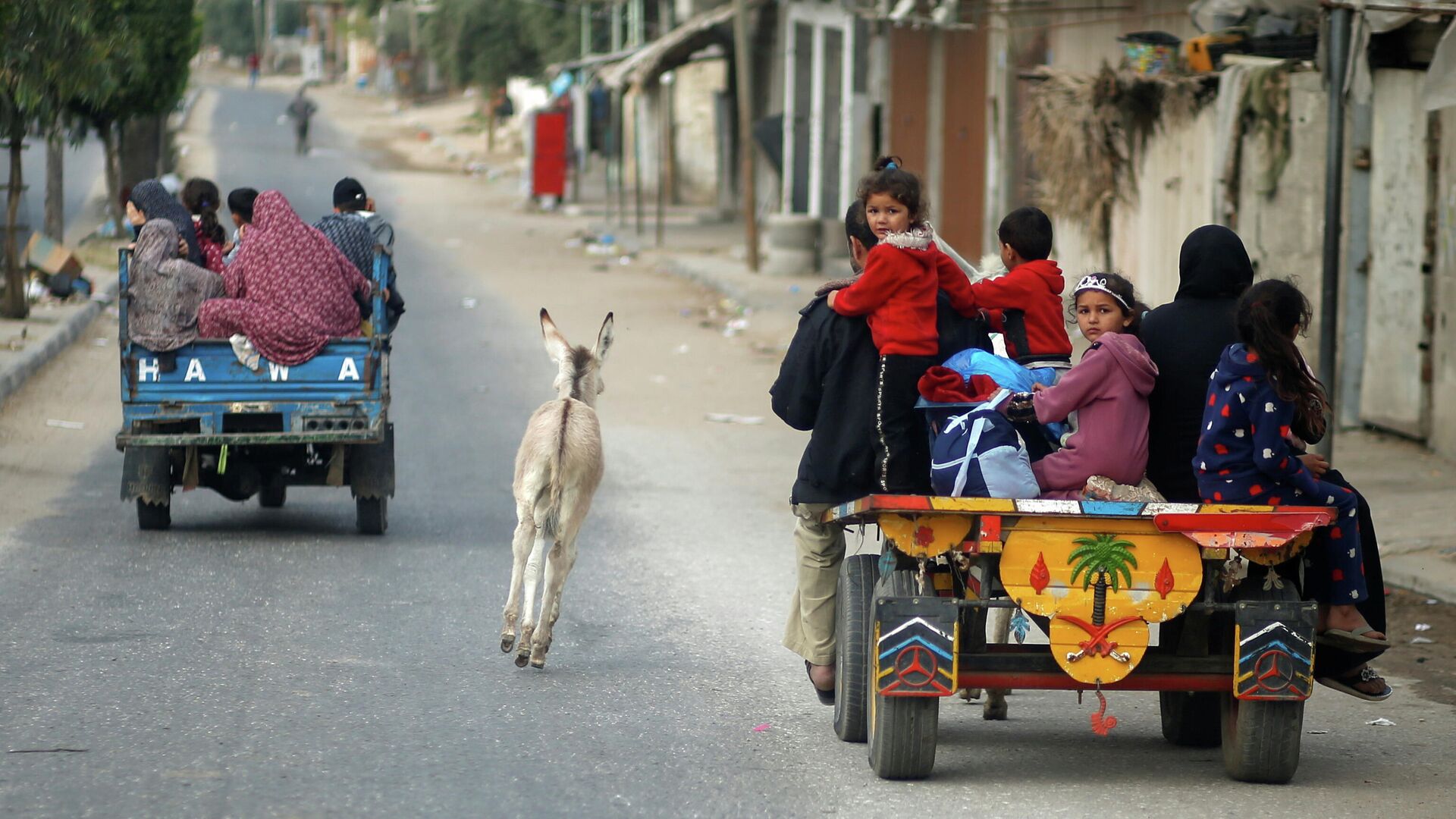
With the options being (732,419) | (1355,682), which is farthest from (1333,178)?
(732,419)

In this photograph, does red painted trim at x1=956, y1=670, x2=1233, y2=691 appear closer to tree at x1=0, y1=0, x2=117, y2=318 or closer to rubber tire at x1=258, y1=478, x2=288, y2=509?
rubber tire at x1=258, y1=478, x2=288, y2=509

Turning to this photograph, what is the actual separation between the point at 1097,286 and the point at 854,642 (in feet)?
4.45

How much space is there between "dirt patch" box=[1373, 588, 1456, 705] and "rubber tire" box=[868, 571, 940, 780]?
265 centimetres

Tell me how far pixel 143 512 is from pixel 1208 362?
6.14 meters

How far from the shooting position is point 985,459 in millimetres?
5320

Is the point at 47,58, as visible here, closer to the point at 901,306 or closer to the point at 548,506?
the point at 548,506

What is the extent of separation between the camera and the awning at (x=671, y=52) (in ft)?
98.2

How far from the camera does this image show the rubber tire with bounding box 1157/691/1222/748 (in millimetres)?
6016

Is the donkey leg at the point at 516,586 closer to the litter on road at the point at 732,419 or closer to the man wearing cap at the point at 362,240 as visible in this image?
the man wearing cap at the point at 362,240

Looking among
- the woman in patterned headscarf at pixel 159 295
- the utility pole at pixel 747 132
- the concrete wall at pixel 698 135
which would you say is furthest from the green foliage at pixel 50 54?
the concrete wall at pixel 698 135

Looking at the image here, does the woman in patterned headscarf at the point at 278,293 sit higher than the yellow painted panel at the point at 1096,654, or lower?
higher

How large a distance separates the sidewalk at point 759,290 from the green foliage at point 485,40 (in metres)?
2.37

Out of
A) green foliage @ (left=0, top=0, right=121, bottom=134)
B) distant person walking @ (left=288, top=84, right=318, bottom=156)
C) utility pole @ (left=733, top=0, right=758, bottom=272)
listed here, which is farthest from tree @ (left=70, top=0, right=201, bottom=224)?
distant person walking @ (left=288, top=84, right=318, bottom=156)

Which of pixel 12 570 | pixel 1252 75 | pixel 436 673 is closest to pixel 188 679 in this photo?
pixel 436 673
